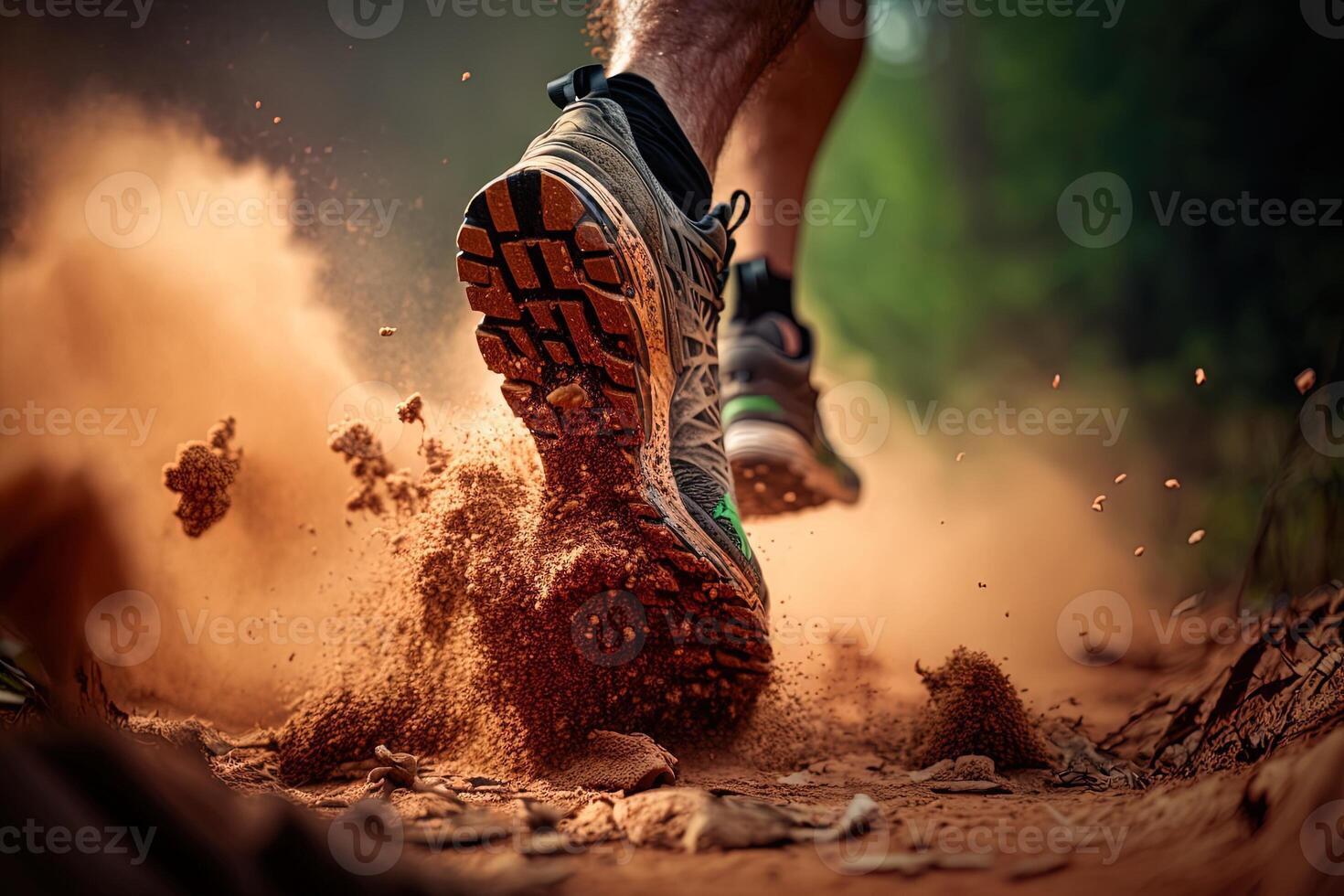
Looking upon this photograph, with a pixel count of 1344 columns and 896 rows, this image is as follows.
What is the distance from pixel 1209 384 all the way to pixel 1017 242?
1.00 m

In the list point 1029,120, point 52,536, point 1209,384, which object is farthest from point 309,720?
point 1029,120

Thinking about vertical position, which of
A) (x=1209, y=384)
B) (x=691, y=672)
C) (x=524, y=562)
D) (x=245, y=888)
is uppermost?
(x=1209, y=384)

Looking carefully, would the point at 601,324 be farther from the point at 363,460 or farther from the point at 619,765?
the point at 363,460

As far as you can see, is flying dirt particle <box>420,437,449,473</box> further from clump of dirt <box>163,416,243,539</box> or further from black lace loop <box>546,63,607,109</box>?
black lace loop <box>546,63,607,109</box>

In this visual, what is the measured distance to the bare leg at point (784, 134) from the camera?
2.09 metres

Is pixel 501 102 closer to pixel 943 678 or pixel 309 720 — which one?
pixel 309 720

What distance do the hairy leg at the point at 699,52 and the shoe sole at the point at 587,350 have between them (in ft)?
1.36

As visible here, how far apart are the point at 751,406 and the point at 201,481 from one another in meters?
1.22

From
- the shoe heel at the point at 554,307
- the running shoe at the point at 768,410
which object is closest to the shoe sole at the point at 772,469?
the running shoe at the point at 768,410

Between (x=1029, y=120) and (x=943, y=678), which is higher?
(x=1029, y=120)

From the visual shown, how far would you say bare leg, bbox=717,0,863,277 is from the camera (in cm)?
209

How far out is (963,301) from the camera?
3230mm

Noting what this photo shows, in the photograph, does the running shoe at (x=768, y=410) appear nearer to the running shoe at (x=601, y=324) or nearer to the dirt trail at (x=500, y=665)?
→ the dirt trail at (x=500, y=665)

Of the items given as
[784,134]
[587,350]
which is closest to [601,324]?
[587,350]
